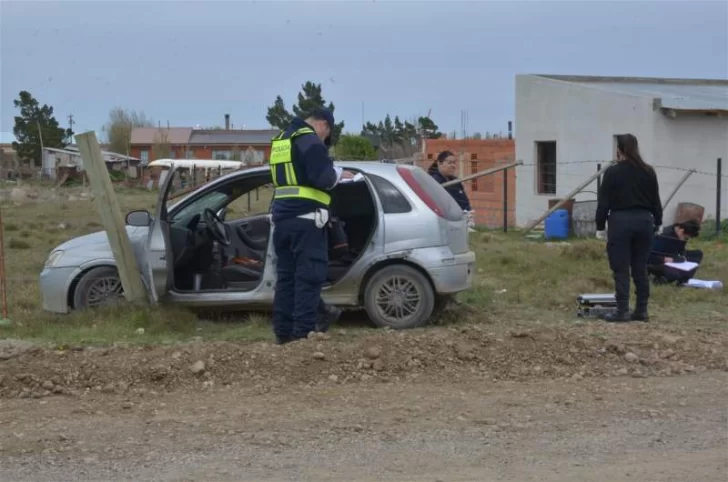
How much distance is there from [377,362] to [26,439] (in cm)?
234

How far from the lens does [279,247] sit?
24.5ft

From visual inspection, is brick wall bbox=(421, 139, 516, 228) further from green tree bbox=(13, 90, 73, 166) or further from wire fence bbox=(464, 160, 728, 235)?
green tree bbox=(13, 90, 73, 166)

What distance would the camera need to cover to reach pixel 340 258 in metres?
8.76

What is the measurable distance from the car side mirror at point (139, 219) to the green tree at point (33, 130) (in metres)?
66.6

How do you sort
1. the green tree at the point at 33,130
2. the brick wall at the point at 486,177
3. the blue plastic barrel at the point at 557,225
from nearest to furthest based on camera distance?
the blue plastic barrel at the point at 557,225
the brick wall at the point at 486,177
the green tree at the point at 33,130

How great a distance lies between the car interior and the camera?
9.05 meters

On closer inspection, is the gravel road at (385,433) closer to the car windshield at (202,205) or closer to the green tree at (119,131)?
the car windshield at (202,205)

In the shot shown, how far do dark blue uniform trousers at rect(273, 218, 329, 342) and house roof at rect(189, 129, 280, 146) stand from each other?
7709 cm

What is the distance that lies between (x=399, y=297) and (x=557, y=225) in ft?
38.4

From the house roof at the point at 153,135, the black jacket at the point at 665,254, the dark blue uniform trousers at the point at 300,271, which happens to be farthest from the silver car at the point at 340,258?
the house roof at the point at 153,135

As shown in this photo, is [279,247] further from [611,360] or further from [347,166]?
[611,360]

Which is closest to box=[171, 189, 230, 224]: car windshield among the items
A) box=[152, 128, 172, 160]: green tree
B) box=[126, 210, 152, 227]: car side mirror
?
box=[126, 210, 152, 227]: car side mirror

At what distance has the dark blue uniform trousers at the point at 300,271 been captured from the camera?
733cm

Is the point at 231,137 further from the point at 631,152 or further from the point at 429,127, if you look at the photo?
the point at 631,152
